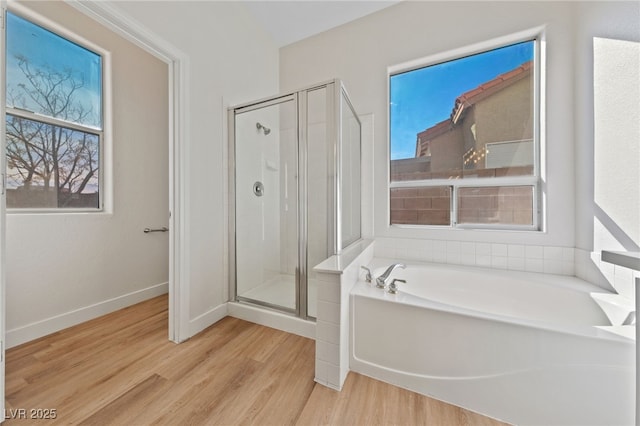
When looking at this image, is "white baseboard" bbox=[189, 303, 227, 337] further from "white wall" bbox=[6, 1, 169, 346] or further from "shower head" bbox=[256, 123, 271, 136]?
"shower head" bbox=[256, 123, 271, 136]

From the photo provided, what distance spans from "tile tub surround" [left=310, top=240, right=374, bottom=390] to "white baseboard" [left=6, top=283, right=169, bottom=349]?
1979mm

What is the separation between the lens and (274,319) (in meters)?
1.85

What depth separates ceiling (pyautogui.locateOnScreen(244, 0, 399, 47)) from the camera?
2.20 meters

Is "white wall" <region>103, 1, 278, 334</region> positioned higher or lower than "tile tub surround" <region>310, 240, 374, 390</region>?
higher

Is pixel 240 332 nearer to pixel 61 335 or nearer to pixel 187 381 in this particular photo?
pixel 187 381

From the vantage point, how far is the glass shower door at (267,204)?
1.99 m

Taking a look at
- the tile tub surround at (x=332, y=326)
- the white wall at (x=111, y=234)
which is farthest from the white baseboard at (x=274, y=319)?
the white wall at (x=111, y=234)

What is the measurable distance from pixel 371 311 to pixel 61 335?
7.28 ft

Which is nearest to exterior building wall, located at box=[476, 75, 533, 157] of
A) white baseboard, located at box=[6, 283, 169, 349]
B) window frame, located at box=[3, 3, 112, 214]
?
window frame, located at box=[3, 3, 112, 214]

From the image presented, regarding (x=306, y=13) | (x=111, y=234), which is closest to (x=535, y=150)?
(x=306, y=13)

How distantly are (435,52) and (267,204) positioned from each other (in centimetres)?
207

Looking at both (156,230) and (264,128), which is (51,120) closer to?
(156,230)

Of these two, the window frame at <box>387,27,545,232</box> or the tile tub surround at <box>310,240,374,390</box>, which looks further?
the window frame at <box>387,27,545,232</box>

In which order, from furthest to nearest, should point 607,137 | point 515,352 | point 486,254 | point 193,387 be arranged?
point 486,254
point 607,137
point 193,387
point 515,352
